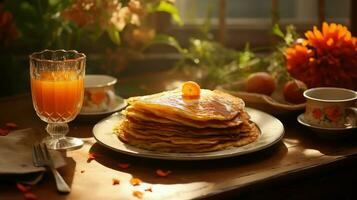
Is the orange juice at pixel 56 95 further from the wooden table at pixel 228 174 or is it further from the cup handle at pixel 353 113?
the cup handle at pixel 353 113

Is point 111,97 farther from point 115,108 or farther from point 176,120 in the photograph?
point 176,120

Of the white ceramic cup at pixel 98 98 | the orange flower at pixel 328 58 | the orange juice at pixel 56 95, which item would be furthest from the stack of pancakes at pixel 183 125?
the orange flower at pixel 328 58

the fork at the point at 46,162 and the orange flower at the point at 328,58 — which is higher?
the orange flower at the point at 328,58

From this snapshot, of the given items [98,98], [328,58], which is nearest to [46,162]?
[98,98]

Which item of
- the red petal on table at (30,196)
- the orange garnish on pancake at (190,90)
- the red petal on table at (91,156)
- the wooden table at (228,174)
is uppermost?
the orange garnish on pancake at (190,90)

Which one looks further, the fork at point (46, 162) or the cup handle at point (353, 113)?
the cup handle at point (353, 113)

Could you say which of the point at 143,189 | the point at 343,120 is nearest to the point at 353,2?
the point at 343,120

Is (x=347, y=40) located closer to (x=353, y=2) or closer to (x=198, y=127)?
(x=198, y=127)
